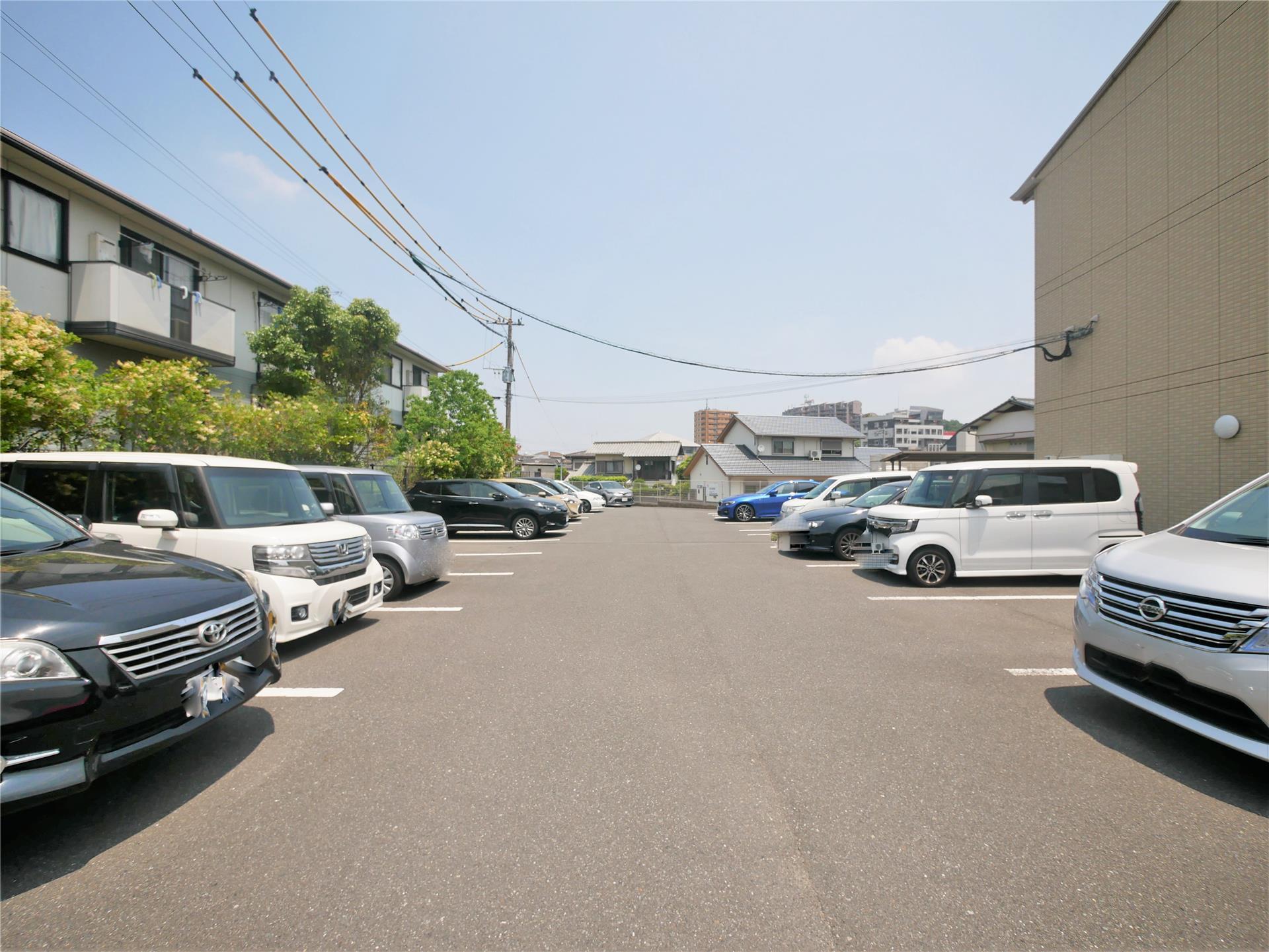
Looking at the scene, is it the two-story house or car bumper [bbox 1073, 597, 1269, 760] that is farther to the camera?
the two-story house

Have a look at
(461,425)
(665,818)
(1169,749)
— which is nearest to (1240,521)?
(1169,749)

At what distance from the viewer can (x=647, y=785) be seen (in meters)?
3.08

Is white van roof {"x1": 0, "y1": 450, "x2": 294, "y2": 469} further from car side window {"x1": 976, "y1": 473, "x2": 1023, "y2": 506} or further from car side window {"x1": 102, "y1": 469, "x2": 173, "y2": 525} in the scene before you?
car side window {"x1": 976, "y1": 473, "x2": 1023, "y2": 506}

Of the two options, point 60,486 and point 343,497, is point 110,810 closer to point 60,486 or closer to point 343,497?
point 60,486

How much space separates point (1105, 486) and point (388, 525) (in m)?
9.53

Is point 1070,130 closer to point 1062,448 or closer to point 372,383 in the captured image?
point 1062,448

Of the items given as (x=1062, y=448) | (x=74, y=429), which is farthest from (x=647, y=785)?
(x=1062, y=448)

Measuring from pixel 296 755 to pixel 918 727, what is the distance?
3616mm

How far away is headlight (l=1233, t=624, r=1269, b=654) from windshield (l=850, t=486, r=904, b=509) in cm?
881

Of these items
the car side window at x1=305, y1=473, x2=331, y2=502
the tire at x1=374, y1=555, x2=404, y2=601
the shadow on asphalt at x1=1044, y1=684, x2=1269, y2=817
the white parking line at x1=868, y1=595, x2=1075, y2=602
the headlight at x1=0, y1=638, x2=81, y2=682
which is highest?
the car side window at x1=305, y1=473, x2=331, y2=502

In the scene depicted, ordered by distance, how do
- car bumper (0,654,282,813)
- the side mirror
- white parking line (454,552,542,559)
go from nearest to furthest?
car bumper (0,654,282,813), the side mirror, white parking line (454,552,542,559)

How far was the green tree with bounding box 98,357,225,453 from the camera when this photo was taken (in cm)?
869

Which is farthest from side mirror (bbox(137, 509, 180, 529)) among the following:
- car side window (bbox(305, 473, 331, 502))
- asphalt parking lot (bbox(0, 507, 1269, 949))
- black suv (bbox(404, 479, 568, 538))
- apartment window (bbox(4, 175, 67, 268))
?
black suv (bbox(404, 479, 568, 538))

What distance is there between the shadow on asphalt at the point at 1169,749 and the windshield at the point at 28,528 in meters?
6.32
